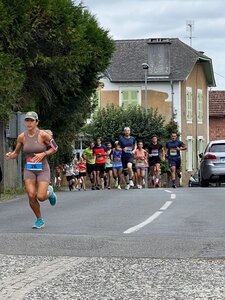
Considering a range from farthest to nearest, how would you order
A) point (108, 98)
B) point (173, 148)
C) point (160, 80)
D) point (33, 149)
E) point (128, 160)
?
point (108, 98)
point (160, 80)
point (173, 148)
point (128, 160)
point (33, 149)

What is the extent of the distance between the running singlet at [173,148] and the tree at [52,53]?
3.21m

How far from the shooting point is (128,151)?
103 ft

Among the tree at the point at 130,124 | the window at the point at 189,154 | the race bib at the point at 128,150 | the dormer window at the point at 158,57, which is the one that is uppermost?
the dormer window at the point at 158,57

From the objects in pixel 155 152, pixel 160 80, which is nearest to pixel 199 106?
pixel 160 80

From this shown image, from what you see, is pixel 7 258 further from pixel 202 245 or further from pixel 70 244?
pixel 202 245

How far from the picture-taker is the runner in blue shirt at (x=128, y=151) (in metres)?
31.1

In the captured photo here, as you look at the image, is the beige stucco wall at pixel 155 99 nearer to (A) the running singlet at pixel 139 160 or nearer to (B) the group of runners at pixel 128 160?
(B) the group of runners at pixel 128 160

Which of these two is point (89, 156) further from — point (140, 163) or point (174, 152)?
point (174, 152)

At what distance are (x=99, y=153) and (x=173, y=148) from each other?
2.54 metres

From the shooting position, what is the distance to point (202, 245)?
38.9 feet

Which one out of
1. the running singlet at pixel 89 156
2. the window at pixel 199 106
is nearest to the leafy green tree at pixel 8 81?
the running singlet at pixel 89 156

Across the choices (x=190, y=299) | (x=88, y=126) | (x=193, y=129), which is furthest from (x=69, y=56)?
(x=193, y=129)

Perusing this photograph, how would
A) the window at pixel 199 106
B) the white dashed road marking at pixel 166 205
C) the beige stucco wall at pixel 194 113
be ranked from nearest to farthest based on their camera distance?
1. the white dashed road marking at pixel 166 205
2. the beige stucco wall at pixel 194 113
3. the window at pixel 199 106

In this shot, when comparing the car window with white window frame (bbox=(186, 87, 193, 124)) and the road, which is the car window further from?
white window frame (bbox=(186, 87, 193, 124))
